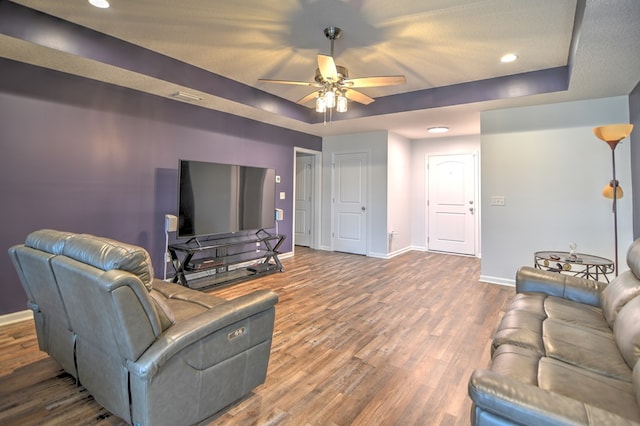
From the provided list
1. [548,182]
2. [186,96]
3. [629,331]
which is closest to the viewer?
[629,331]

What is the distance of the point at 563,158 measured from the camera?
13.0 feet

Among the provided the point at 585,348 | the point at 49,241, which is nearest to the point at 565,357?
the point at 585,348

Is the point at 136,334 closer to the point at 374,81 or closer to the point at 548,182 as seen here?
the point at 374,81

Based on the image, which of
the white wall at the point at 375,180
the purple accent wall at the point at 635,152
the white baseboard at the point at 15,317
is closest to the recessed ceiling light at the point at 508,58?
the purple accent wall at the point at 635,152

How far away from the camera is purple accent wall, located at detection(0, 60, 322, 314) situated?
2969 millimetres

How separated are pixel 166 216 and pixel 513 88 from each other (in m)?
4.55

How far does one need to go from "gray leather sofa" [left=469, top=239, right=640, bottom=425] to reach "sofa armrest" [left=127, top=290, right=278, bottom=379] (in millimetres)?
1138

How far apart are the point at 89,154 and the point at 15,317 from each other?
5.67 feet

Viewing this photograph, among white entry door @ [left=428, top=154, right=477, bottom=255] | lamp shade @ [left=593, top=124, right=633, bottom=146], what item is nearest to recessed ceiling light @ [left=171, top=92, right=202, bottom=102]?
lamp shade @ [left=593, top=124, right=633, bottom=146]

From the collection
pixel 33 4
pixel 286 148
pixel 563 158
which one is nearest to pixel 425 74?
pixel 563 158

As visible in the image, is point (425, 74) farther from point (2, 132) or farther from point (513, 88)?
point (2, 132)

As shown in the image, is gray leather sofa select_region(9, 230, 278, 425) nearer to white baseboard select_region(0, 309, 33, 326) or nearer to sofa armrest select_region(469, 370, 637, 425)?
sofa armrest select_region(469, 370, 637, 425)

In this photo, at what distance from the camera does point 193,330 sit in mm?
1503

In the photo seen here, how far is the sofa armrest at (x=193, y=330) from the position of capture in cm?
138
